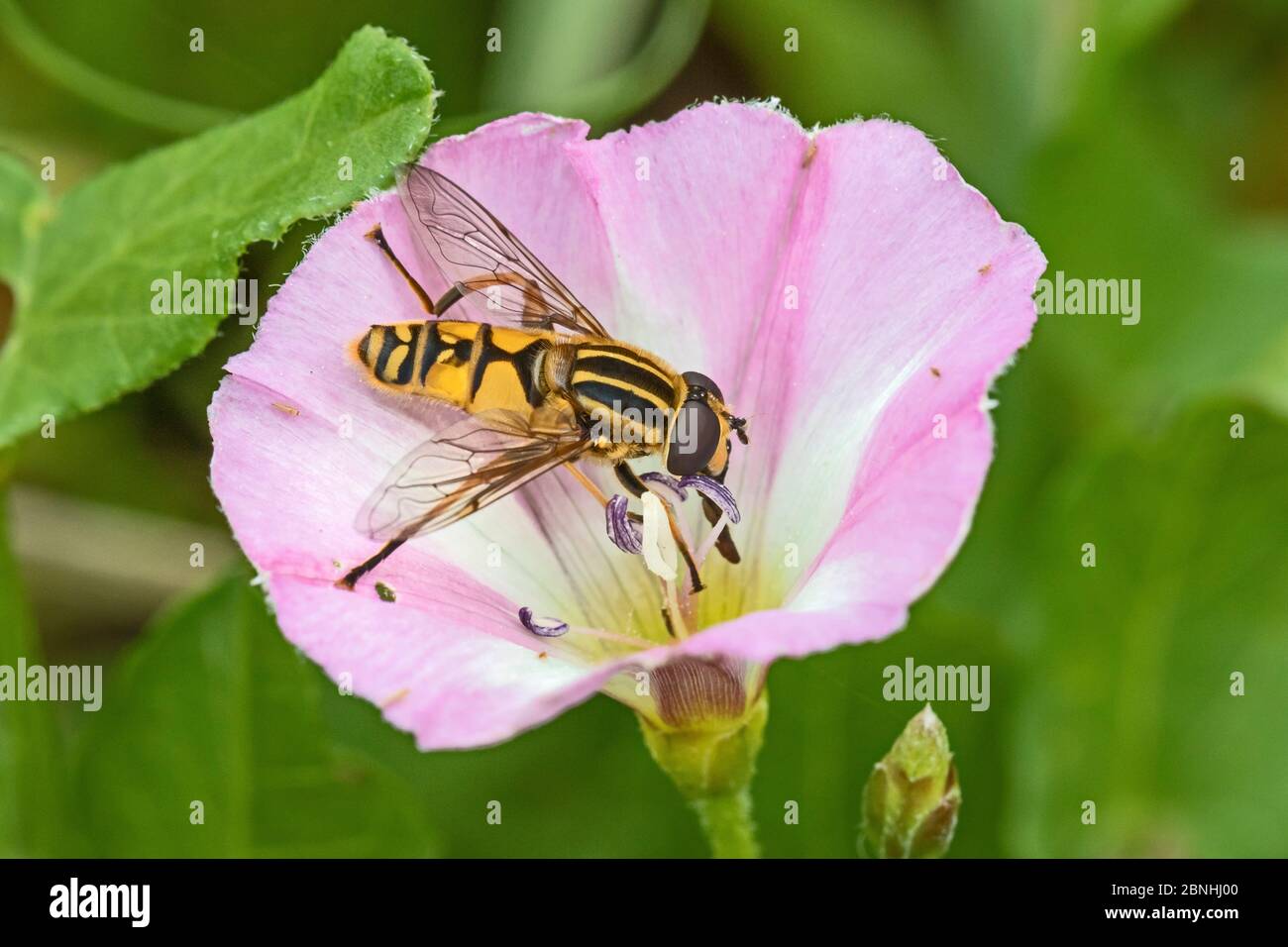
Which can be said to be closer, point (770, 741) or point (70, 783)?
point (70, 783)

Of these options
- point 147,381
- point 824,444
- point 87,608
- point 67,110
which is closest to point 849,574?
point 824,444

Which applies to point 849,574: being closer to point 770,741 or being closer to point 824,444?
point 824,444

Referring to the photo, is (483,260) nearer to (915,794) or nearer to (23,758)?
(915,794)

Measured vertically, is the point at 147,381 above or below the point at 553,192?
below

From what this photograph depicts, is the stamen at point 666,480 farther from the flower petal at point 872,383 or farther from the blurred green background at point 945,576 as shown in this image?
the blurred green background at point 945,576

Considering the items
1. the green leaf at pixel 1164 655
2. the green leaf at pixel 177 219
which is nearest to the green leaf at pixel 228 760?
the green leaf at pixel 177 219

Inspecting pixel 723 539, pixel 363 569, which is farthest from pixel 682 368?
pixel 363 569
